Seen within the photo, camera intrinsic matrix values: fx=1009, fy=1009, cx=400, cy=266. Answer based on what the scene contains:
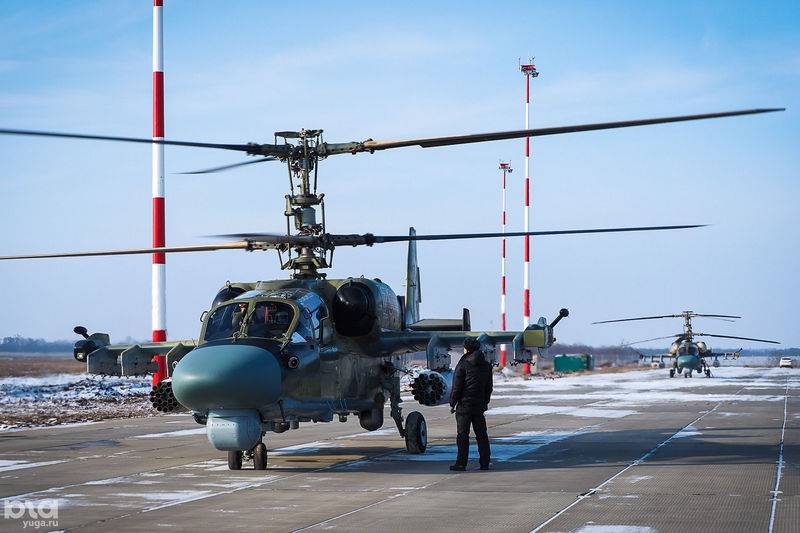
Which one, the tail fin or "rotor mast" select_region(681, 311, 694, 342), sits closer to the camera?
the tail fin

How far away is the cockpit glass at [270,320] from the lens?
13773 millimetres

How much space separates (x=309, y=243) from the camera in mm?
14547

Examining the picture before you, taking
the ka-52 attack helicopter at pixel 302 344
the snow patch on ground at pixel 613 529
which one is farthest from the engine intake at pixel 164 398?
the snow patch on ground at pixel 613 529

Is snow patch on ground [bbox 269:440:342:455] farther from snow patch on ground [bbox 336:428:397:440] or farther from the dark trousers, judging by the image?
the dark trousers

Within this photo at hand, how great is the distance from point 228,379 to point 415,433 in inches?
185

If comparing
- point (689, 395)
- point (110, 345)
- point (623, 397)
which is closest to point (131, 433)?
point (110, 345)

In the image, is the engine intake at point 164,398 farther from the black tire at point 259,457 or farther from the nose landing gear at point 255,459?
the black tire at point 259,457

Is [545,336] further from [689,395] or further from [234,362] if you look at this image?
[689,395]

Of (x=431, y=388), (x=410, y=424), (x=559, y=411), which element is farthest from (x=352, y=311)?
(x=559, y=411)

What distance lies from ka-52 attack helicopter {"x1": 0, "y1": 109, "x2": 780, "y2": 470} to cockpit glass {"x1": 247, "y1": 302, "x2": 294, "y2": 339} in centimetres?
1

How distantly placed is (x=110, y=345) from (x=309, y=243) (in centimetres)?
457

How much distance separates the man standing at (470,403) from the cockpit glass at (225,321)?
3.11 metres

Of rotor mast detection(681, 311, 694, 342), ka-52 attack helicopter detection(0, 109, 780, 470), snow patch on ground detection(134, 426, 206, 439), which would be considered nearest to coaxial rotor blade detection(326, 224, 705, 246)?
ka-52 attack helicopter detection(0, 109, 780, 470)

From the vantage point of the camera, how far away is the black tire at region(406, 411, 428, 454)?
1628 cm
